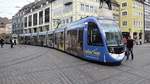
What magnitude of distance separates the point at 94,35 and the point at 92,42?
0.56m

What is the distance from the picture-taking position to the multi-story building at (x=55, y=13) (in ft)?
182

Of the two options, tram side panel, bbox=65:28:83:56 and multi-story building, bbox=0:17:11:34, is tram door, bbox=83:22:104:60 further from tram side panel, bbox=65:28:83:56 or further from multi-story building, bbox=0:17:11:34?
multi-story building, bbox=0:17:11:34

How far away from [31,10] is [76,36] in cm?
6916

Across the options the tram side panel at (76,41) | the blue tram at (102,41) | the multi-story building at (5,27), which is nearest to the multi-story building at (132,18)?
the tram side panel at (76,41)

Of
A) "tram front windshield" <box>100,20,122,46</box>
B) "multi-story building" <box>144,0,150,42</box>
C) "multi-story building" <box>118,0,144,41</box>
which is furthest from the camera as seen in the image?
"multi-story building" <box>144,0,150,42</box>

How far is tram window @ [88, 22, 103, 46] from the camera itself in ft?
47.8

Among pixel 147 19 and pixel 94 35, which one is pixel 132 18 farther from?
pixel 94 35

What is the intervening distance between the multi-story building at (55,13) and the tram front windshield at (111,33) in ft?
120

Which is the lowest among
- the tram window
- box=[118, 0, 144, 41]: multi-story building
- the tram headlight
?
the tram headlight

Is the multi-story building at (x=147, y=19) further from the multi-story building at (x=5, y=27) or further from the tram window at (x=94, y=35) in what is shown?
the multi-story building at (x=5, y=27)

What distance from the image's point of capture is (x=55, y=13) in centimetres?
6438

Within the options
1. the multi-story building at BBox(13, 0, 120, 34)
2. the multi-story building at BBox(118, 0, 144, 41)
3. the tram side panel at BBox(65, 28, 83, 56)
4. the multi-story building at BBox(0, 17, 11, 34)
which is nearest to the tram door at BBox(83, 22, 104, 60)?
the tram side panel at BBox(65, 28, 83, 56)

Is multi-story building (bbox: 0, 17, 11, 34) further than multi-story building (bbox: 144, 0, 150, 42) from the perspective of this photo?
Yes

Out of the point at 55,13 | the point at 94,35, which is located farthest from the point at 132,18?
the point at 94,35
